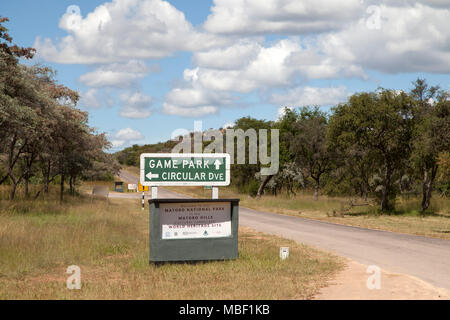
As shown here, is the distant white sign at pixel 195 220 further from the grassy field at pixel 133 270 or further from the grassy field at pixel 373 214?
the grassy field at pixel 373 214

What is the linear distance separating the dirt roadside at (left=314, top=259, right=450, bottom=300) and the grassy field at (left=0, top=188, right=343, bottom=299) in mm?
345

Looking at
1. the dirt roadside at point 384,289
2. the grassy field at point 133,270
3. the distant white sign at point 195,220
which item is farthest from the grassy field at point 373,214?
the dirt roadside at point 384,289

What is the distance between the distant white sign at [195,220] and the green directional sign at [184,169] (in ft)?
1.73

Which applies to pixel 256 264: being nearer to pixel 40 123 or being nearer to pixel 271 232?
pixel 271 232

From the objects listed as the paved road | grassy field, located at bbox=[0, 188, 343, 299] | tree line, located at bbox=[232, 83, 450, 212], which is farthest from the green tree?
grassy field, located at bbox=[0, 188, 343, 299]

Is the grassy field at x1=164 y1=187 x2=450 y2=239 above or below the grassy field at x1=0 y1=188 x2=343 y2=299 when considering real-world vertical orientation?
below

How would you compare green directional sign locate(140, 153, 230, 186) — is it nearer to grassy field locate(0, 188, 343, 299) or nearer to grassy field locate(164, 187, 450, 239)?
grassy field locate(0, 188, 343, 299)

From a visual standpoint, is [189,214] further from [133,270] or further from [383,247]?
[383,247]

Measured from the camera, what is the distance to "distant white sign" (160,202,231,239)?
12148mm

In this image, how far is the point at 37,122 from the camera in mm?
23938

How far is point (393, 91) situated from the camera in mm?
32062

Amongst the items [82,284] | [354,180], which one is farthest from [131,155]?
[82,284]

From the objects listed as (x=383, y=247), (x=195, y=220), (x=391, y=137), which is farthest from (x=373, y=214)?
(x=195, y=220)

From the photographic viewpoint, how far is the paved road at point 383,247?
1187 centimetres
